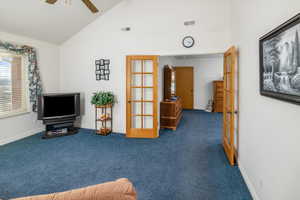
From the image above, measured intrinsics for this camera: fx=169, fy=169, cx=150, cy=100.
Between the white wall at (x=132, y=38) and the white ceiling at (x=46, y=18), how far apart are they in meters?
0.28

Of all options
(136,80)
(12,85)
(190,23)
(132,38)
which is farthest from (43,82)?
(190,23)

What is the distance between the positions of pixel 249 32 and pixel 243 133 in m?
1.45

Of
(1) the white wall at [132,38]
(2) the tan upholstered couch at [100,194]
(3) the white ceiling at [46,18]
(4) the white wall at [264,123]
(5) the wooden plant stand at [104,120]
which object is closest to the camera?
(2) the tan upholstered couch at [100,194]

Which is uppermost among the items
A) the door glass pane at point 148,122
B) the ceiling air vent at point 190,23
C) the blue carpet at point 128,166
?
the ceiling air vent at point 190,23

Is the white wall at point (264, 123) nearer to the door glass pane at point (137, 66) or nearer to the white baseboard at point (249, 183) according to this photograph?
the white baseboard at point (249, 183)

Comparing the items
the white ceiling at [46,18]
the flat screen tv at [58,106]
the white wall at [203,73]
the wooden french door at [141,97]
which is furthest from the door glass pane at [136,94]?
the white wall at [203,73]

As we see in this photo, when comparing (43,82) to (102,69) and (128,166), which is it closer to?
(102,69)

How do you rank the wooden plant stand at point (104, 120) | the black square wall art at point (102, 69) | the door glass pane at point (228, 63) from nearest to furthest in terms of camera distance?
the door glass pane at point (228, 63)
the wooden plant stand at point (104, 120)
the black square wall art at point (102, 69)

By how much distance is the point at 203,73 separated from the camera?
318 inches

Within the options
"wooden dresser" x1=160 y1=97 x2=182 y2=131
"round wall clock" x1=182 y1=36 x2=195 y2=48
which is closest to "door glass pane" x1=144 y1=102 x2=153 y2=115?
"wooden dresser" x1=160 y1=97 x2=182 y2=131

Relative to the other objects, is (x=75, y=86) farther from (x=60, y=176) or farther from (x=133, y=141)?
(x=60, y=176)

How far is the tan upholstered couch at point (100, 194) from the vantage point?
0.82m

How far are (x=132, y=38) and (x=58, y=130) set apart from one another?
3074 mm

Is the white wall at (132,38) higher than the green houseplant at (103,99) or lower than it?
higher
